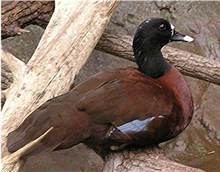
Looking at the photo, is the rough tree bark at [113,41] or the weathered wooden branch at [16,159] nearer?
the weathered wooden branch at [16,159]

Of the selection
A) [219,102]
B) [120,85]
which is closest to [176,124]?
[120,85]

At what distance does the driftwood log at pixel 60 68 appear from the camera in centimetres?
258

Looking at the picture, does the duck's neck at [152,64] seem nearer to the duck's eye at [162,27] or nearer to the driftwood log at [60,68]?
the duck's eye at [162,27]

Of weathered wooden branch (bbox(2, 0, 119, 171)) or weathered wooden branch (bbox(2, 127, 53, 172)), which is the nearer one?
weathered wooden branch (bbox(2, 127, 53, 172))

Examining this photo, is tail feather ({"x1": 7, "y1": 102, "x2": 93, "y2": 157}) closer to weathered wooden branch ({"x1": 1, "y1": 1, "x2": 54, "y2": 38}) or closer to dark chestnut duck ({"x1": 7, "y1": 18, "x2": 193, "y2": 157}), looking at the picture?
dark chestnut duck ({"x1": 7, "y1": 18, "x2": 193, "y2": 157})

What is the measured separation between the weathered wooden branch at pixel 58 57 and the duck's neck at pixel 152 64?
34 cm

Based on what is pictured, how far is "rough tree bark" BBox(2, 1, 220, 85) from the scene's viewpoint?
11.0ft

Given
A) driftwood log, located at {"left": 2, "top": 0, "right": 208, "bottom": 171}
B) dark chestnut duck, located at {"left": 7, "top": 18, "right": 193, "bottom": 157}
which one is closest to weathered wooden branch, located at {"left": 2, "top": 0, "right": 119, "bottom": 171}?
driftwood log, located at {"left": 2, "top": 0, "right": 208, "bottom": 171}

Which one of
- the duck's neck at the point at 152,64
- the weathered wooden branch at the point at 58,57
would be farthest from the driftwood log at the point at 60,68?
the duck's neck at the point at 152,64

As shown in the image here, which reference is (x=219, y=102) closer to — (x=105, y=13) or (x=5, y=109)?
(x=105, y=13)

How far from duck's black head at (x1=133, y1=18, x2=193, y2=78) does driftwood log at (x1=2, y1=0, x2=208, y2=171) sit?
13.5 inches

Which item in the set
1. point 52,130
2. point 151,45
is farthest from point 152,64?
point 52,130

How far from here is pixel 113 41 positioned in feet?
11.7

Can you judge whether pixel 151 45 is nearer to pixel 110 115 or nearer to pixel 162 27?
pixel 162 27
